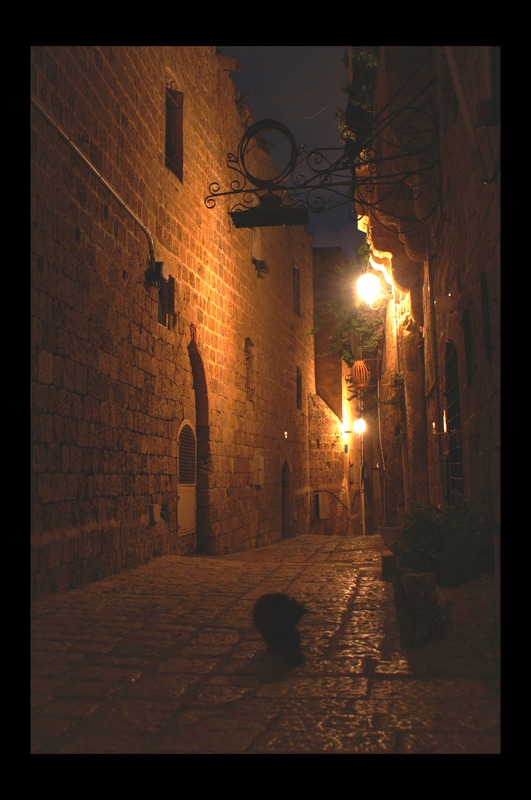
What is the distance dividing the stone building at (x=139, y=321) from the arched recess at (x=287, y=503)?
1.82m

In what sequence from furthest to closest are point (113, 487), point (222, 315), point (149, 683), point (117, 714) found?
point (222, 315), point (113, 487), point (149, 683), point (117, 714)

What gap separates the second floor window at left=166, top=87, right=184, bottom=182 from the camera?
1006cm

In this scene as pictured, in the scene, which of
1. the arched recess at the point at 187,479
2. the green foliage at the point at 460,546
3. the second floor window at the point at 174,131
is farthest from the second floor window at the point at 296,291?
the green foliage at the point at 460,546

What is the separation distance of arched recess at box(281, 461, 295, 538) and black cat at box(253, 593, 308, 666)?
1351 cm

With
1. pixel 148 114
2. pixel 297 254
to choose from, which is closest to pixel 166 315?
pixel 148 114

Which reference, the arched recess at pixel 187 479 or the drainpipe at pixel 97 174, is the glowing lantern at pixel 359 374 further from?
the drainpipe at pixel 97 174

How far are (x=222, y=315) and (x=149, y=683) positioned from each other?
9270 millimetres

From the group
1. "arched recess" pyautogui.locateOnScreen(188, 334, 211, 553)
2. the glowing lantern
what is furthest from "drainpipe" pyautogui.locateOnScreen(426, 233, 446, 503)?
the glowing lantern

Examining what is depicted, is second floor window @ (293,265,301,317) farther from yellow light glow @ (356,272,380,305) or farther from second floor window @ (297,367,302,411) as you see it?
yellow light glow @ (356,272,380,305)

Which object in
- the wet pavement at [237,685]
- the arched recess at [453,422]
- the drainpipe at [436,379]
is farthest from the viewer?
the drainpipe at [436,379]

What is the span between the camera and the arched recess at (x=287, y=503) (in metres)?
17.4

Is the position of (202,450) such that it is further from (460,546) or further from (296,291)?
(296,291)
